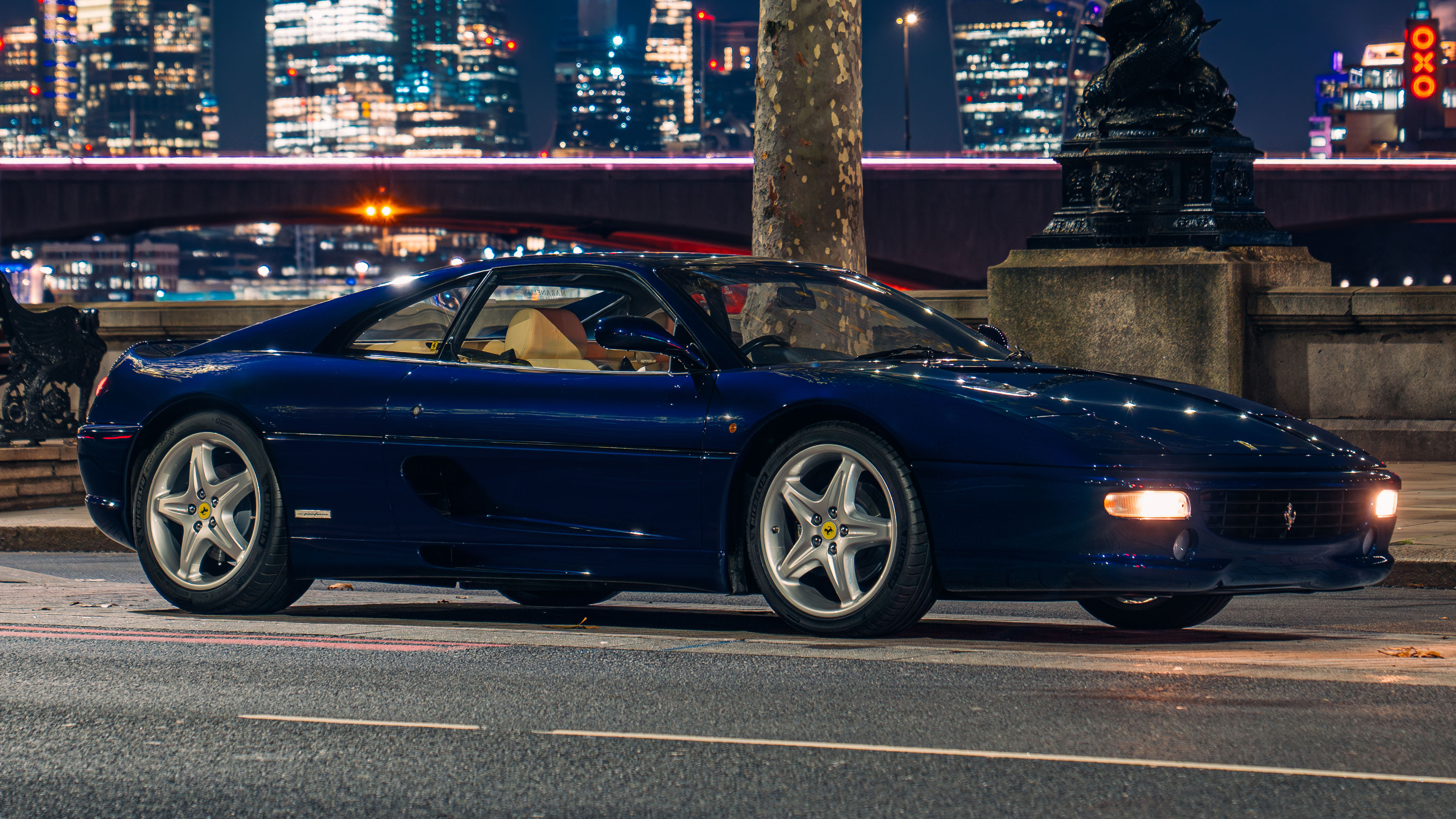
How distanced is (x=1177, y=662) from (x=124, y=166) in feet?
243

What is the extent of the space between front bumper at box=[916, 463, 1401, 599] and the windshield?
33.8 inches

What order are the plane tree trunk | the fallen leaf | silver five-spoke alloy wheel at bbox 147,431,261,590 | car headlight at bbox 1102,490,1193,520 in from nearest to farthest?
car headlight at bbox 1102,490,1193,520, the fallen leaf, silver five-spoke alloy wheel at bbox 147,431,261,590, the plane tree trunk

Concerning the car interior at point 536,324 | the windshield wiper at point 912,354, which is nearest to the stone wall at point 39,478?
the car interior at point 536,324

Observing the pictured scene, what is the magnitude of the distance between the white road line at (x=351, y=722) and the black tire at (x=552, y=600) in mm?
2394

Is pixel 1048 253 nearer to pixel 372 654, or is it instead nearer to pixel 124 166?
pixel 372 654

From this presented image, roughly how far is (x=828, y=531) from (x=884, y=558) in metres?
0.20

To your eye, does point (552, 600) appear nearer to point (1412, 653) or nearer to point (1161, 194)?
point (1412, 653)

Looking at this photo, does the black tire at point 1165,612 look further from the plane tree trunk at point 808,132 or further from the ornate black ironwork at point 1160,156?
the plane tree trunk at point 808,132

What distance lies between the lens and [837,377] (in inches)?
219

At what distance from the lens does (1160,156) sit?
42.7 feet

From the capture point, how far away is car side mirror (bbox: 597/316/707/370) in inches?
222

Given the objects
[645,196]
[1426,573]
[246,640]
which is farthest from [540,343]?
[645,196]

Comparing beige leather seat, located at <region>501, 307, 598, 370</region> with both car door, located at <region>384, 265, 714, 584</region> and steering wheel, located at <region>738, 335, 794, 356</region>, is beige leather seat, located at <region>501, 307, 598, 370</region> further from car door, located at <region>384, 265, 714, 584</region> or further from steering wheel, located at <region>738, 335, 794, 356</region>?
steering wheel, located at <region>738, 335, 794, 356</region>

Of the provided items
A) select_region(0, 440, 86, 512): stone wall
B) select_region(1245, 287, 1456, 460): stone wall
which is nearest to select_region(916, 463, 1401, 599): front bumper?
select_region(1245, 287, 1456, 460): stone wall
